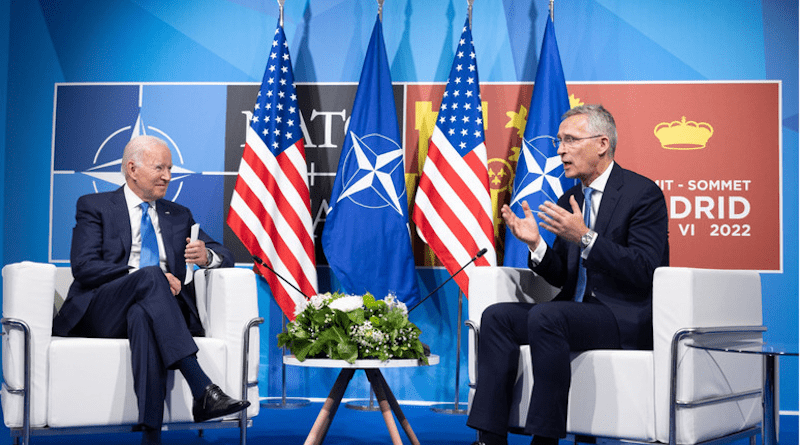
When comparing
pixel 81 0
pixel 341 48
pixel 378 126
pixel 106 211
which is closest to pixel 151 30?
pixel 81 0

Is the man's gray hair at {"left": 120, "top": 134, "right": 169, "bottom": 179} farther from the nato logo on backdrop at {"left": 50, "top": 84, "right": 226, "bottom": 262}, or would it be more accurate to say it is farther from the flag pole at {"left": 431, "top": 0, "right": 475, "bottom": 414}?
the flag pole at {"left": 431, "top": 0, "right": 475, "bottom": 414}

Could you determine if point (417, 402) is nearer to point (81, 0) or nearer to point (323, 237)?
point (323, 237)

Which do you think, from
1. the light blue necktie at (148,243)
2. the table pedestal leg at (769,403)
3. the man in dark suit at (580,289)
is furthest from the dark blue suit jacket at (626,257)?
the light blue necktie at (148,243)

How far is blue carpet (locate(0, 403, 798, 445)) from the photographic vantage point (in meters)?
3.38

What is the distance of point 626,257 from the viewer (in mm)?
2771

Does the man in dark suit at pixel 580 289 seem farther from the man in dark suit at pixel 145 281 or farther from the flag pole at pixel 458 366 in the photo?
the flag pole at pixel 458 366

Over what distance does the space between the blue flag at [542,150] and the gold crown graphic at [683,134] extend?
62cm

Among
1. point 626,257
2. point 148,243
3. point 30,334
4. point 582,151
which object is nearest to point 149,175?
point 148,243

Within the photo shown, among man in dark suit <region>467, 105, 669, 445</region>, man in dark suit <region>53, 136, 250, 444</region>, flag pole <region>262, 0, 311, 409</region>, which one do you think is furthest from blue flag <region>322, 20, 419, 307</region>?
man in dark suit <region>467, 105, 669, 445</region>

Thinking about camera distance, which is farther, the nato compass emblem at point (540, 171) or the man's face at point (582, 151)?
the nato compass emblem at point (540, 171)

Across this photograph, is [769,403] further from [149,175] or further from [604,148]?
[149,175]

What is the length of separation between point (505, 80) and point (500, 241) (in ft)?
3.14

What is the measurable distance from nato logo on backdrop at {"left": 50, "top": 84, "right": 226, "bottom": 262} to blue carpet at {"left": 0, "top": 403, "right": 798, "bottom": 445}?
1418mm

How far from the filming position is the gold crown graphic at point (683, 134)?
4.62 metres
